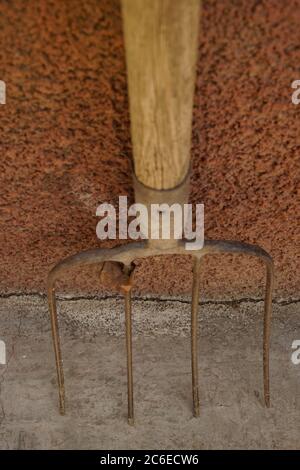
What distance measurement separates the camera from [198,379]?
4.12 feet

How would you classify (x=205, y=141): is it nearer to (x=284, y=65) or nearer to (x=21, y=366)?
(x=284, y=65)

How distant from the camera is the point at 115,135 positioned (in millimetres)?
1024

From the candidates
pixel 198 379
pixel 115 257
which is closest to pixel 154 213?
pixel 115 257

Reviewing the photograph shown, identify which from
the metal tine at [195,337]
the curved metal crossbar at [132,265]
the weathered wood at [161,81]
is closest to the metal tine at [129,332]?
the curved metal crossbar at [132,265]

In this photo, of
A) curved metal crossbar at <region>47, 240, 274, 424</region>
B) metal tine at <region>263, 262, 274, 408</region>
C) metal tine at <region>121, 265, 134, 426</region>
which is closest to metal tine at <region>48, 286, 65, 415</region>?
curved metal crossbar at <region>47, 240, 274, 424</region>

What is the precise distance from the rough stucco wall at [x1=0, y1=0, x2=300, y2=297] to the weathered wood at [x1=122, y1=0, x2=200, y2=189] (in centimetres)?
12

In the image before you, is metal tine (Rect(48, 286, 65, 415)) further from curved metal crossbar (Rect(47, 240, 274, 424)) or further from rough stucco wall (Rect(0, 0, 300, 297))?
rough stucco wall (Rect(0, 0, 300, 297))

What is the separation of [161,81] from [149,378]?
2.28 feet

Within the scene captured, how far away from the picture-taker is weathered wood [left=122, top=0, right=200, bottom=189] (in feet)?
2.39

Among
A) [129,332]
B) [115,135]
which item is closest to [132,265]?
[129,332]

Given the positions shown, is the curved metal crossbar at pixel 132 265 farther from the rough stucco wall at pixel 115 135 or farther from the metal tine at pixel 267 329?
the rough stucco wall at pixel 115 135

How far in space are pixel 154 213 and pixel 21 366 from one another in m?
0.53

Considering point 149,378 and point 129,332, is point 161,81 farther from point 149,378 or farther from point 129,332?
point 149,378

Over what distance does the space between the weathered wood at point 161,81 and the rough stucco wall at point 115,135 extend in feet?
0.39
